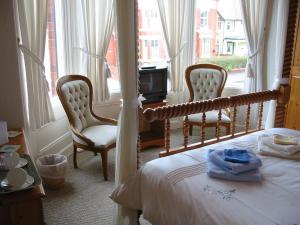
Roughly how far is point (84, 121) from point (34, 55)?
978 mm

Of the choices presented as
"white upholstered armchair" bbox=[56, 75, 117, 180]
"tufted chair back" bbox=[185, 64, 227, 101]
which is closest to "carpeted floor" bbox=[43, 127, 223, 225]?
"white upholstered armchair" bbox=[56, 75, 117, 180]

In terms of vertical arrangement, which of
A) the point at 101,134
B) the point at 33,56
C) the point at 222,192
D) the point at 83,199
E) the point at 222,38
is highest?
the point at 222,38

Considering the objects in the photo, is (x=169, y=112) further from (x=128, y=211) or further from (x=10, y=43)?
(x=10, y=43)

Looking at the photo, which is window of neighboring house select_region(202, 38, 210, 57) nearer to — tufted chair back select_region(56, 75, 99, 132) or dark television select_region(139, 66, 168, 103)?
dark television select_region(139, 66, 168, 103)

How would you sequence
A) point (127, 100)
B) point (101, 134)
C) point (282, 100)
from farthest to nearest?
point (101, 134) < point (282, 100) < point (127, 100)

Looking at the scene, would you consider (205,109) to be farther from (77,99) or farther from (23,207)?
(77,99)

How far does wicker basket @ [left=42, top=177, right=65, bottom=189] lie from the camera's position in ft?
9.97

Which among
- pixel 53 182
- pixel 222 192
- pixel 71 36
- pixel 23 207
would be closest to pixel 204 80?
pixel 71 36

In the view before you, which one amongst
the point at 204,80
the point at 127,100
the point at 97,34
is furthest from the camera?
the point at 204,80

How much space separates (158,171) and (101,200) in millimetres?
1206

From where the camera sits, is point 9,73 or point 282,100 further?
point 282,100

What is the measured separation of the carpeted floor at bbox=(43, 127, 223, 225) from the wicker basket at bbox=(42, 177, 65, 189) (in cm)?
5

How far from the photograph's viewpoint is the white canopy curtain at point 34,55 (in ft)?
9.68

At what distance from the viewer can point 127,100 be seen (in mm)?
2127
